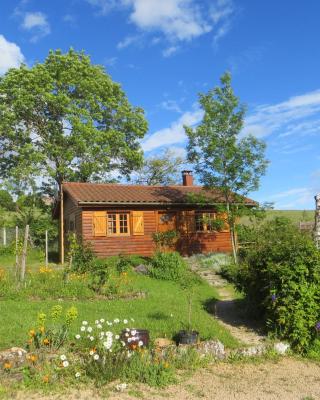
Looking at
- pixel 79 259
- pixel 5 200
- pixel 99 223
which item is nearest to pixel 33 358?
pixel 79 259

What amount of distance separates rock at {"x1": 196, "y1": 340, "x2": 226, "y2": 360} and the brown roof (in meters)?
13.2

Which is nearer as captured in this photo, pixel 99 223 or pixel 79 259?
pixel 79 259

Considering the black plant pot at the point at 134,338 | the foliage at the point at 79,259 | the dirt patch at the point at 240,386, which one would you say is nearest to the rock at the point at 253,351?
the dirt patch at the point at 240,386

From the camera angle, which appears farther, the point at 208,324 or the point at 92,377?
the point at 208,324

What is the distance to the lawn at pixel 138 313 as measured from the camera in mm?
7957

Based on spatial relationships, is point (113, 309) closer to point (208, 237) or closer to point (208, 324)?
point (208, 324)

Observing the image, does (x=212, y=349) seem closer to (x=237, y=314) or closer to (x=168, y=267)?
(x=237, y=314)

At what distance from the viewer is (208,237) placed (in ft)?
75.7

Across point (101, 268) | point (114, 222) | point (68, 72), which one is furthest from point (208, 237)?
point (68, 72)

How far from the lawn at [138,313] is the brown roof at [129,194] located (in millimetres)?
8390

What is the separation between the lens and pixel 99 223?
20.7 metres

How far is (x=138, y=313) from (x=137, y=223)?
39.4 feet

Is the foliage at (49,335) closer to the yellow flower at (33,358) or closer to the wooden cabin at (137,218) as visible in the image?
the yellow flower at (33,358)

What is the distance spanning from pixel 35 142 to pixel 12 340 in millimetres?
25690
